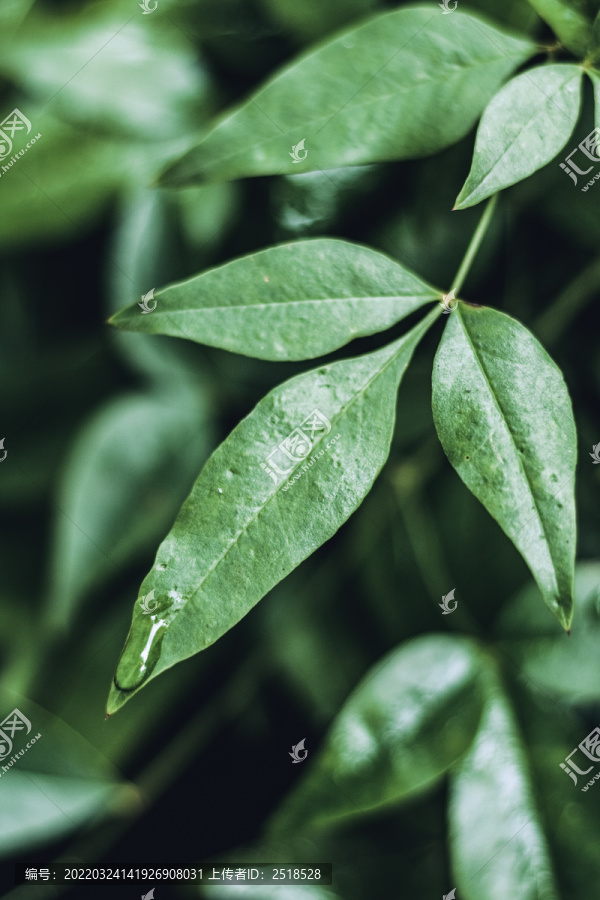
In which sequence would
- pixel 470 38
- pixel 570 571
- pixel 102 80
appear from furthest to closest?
1. pixel 102 80
2. pixel 470 38
3. pixel 570 571

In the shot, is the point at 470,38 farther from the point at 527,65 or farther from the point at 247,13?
the point at 247,13

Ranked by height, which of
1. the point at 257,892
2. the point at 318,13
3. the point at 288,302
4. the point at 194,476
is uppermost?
the point at 318,13

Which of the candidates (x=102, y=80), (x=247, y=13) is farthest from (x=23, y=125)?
(x=247, y=13)

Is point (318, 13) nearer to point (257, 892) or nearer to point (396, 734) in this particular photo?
point (396, 734)

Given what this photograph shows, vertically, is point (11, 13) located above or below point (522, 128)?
above

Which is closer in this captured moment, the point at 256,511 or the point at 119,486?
the point at 256,511

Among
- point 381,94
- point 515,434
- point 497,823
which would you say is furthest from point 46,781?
point 381,94

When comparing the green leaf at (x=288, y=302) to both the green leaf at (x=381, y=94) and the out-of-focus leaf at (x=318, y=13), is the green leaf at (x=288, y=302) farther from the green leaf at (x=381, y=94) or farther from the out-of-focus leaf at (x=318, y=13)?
the out-of-focus leaf at (x=318, y=13)
